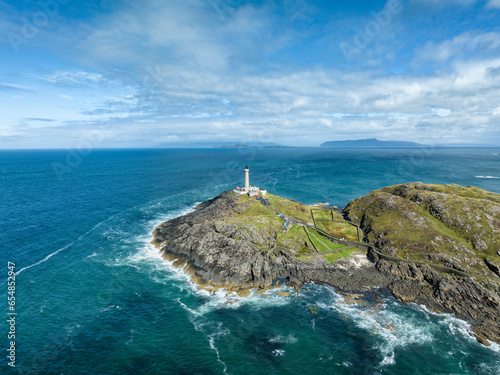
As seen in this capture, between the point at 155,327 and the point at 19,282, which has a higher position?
the point at 19,282

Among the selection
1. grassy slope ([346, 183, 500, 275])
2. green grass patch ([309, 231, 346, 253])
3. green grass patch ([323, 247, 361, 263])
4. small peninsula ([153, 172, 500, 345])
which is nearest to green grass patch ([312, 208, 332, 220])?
small peninsula ([153, 172, 500, 345])

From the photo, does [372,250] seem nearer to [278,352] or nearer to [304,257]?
[304,257]

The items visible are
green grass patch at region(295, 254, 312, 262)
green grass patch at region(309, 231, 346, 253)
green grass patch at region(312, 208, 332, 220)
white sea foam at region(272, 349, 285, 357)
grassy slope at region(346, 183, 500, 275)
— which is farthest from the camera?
green grass patch at region(312, 208, 332, 220)

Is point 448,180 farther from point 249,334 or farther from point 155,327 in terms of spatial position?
point 155,327

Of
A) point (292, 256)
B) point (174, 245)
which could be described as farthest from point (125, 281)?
point (292, 256)

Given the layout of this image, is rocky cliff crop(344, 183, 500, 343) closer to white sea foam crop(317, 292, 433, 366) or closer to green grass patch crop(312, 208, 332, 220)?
white sea foam crop(317, 292, 433, 366)

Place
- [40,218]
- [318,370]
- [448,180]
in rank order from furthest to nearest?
[448,180]
[40,218]
[318,370]
